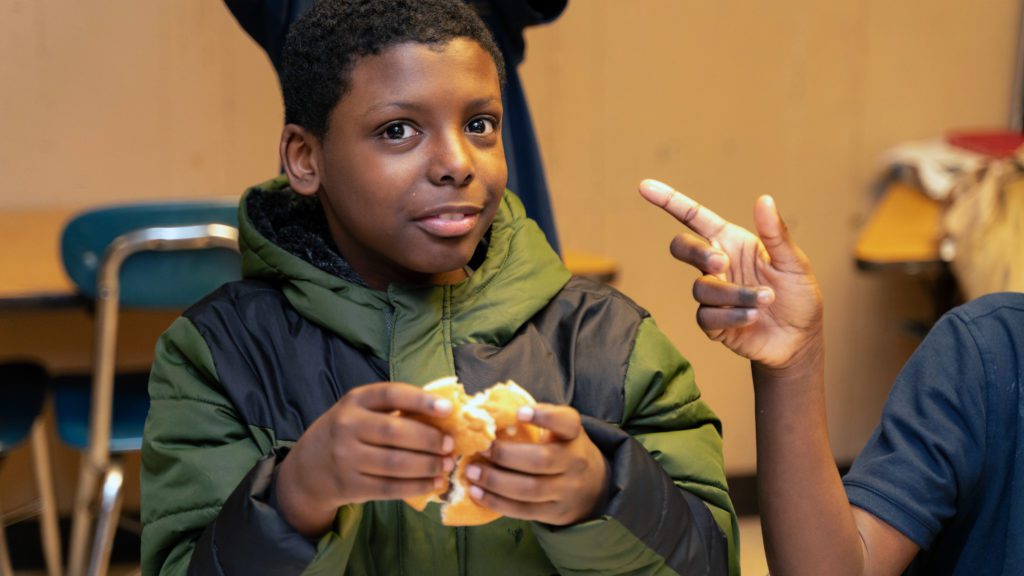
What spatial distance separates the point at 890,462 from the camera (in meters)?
1.17

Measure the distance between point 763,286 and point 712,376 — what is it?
279 cm

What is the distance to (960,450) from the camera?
1168mm

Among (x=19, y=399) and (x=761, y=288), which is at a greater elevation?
(x=761, y=288)

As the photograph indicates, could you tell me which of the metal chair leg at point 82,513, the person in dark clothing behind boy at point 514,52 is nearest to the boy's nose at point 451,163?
the person in dark clothing behind boy at point 514,52

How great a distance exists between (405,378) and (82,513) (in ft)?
6.23

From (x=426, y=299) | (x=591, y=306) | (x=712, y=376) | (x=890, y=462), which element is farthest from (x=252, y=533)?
(x=712, y=376)

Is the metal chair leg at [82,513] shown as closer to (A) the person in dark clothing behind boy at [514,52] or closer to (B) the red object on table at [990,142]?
(A) the person in dark clothing behind boy at [514,52]

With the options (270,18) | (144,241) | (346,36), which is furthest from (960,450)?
(144,241)

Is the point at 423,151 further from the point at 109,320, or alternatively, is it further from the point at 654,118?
the point at 654,118

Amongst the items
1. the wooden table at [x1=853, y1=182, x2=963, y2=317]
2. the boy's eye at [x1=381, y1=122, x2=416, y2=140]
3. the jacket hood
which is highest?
the boy's eye at [x1=381, y1=122, x2=416, y2=140]

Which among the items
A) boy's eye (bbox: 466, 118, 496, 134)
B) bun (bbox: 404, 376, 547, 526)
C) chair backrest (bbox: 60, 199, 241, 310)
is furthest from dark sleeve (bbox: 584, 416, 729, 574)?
chair backrest (bbox: 60, 199, 241, 310)

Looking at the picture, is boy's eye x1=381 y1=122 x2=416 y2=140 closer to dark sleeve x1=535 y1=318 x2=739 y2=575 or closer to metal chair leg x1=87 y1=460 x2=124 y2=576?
dark sleeve x1=535 y1=318 x2=739 y2=575

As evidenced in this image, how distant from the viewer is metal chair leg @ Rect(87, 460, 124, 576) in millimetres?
2689

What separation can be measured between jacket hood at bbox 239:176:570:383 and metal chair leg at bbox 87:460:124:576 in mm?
1571
